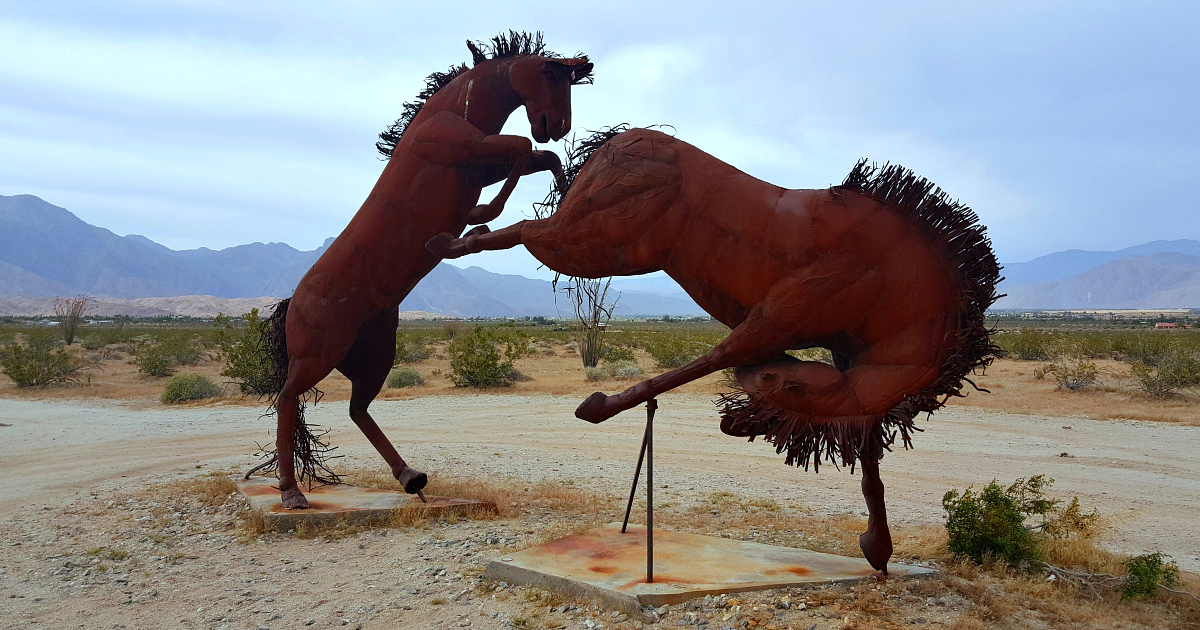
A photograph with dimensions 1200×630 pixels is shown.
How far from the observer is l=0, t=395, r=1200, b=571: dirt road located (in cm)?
780

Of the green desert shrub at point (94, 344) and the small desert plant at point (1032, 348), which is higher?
the small desert plant at point (1032, 348)

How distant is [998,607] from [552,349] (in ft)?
99.0

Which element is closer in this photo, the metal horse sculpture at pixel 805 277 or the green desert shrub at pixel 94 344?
the metal horse sculpture at pixel 805 277

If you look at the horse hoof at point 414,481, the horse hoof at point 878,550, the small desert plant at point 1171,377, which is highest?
the small desert plant at point 1171,377

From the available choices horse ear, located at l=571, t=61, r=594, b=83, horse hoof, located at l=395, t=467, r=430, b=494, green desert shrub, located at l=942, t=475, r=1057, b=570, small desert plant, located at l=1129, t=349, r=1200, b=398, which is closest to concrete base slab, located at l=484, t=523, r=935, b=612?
green desert shrub, located at l=942, t=475, r=1057, b=570

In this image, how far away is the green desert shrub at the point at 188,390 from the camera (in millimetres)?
17031

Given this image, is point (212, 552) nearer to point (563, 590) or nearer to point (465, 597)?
point (465, 597)

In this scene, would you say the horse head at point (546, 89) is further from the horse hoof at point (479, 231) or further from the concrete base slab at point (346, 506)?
the concrete base slab at point (346, 506)

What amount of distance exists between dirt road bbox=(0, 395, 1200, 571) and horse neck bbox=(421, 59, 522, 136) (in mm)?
3701

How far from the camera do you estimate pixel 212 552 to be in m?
5.69

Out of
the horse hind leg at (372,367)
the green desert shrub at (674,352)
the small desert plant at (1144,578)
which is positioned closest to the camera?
the small desert plant at (1144,578)

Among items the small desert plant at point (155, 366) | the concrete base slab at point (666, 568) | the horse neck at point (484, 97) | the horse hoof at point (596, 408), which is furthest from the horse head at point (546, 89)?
the small desert plant at point (155, 366)

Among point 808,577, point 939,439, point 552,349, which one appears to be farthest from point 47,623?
point 552,349

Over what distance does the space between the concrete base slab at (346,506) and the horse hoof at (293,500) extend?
2.1 inches
